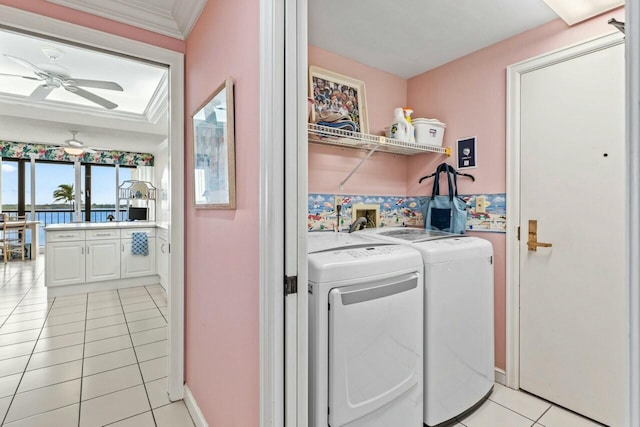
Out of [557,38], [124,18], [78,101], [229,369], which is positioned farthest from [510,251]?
[78,101]

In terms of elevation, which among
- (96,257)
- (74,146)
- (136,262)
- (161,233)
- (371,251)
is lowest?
(136,262)

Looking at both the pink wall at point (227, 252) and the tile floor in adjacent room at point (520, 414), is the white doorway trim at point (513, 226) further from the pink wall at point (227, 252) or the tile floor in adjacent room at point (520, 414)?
the pink wall at point (227, 252)

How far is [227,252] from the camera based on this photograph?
146 cm

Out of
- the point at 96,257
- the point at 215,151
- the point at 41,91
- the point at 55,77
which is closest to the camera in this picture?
the point at 215,151

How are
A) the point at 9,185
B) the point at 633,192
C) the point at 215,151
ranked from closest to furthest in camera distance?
1. the point at 633,192
2. the point at 215,151
3. the point at 9,185

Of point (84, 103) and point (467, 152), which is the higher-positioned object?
point (84, 103)

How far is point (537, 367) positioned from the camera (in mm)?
2039

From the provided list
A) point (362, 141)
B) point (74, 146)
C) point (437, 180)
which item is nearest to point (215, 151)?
point (362, 141)

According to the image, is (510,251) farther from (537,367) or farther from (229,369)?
(229,369)

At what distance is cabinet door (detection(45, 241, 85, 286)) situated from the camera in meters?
3.98

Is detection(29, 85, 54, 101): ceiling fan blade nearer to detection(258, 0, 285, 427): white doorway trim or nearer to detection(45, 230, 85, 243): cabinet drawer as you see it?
detection(45, 230, 85, 243): cabinet drawer

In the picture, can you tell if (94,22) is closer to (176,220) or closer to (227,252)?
(176,220)

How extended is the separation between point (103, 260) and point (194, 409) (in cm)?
341

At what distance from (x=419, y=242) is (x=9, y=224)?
7.75m
